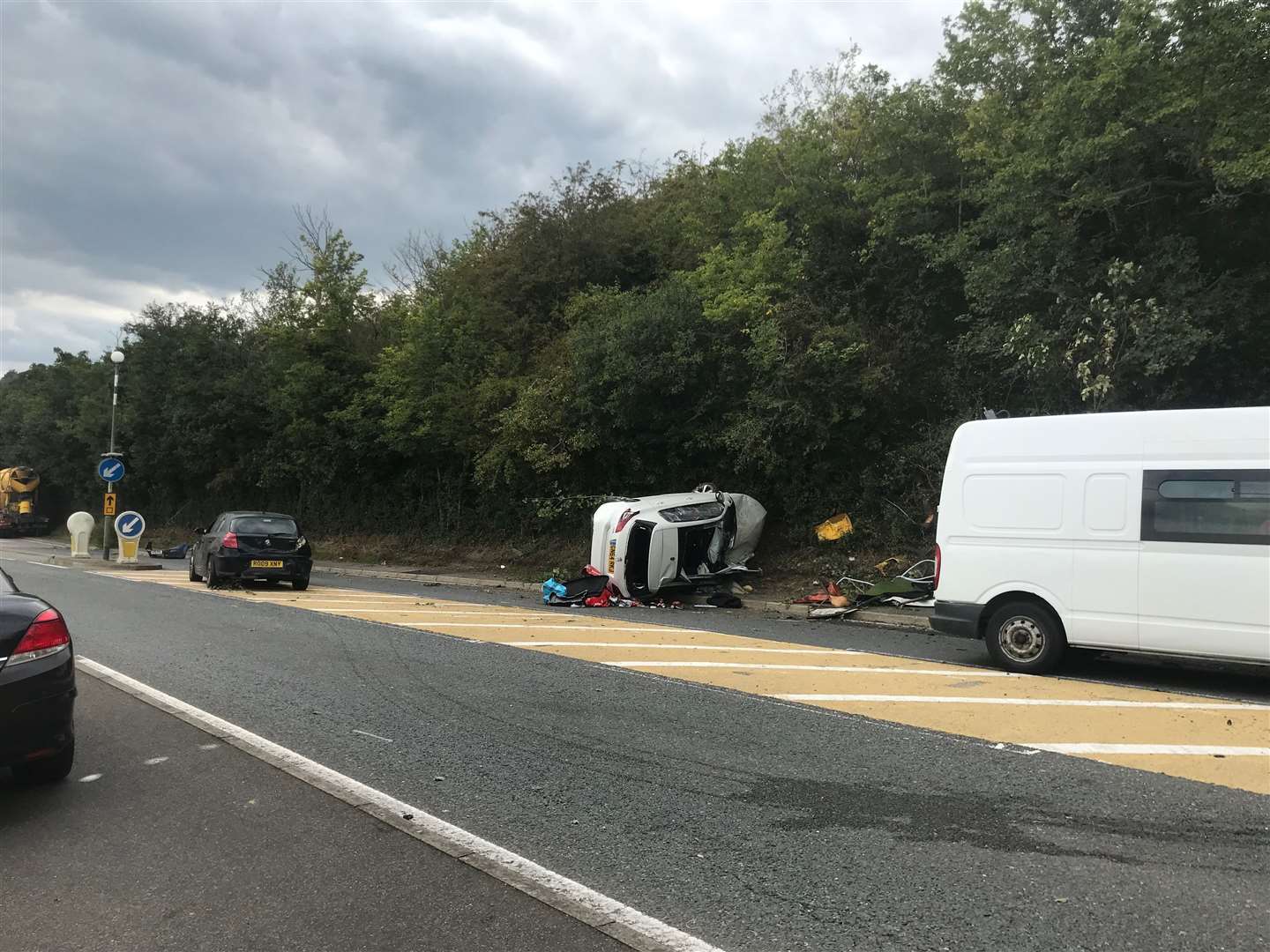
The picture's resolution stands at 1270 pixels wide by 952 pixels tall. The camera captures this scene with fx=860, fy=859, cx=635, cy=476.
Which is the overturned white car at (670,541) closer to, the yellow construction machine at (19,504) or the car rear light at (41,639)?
the car rear light at (41,639)

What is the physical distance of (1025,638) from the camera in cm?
853

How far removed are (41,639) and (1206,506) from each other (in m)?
8.80

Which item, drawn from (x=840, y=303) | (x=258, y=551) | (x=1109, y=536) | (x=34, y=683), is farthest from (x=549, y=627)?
(x=840, y=303)

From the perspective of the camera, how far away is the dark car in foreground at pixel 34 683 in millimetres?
4387

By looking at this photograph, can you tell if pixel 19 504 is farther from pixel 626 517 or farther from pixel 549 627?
pixel 549 627

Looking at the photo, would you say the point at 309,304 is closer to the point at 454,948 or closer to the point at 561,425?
the point at 561,425

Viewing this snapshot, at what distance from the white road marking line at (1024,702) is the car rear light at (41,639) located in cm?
514

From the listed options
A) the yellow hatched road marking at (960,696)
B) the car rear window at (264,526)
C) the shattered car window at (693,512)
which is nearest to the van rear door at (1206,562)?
the yellow hatched road marking at (960,696)

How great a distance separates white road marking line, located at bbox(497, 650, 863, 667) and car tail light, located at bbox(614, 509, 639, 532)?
4.70m

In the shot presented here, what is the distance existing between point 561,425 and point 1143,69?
44.4 feet

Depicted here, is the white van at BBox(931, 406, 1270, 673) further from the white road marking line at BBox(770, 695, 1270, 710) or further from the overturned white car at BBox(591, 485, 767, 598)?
the overturned white car at BBox(591, 485, 767, 598)

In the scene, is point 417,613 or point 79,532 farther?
point 79,532

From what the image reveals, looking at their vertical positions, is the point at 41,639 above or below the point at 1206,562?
below

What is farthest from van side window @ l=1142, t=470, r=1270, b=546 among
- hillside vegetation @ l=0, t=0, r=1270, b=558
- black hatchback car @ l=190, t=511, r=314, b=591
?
black hatchback car @ l=190, t=511, r=314, b=591
